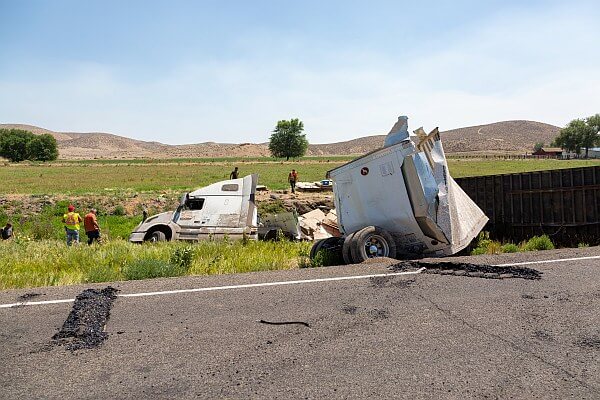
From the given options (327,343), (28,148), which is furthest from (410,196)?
(28,148)

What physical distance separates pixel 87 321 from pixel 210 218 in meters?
11.2

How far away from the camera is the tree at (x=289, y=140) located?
416 ft

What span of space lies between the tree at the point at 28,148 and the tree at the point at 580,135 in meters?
122

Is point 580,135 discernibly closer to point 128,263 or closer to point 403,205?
point 403,205

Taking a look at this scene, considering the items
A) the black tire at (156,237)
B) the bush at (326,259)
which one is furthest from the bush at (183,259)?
the black tire at (156,237)

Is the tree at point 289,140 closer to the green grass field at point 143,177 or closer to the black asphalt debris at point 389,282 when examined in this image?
the green grass field at point 143,177

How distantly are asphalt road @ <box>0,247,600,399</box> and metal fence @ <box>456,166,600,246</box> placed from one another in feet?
18.8

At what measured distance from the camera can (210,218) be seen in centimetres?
1611

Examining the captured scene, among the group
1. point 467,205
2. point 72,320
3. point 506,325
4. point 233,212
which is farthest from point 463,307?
point 233,212

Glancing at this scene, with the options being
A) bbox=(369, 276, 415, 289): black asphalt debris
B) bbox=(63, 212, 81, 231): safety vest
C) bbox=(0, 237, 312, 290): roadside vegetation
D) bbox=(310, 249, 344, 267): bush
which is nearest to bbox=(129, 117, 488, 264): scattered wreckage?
bbox=(310, 249, 344, 267): bush

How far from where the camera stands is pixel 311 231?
62.1 ft

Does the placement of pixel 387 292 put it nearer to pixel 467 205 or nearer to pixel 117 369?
pixel 117 369

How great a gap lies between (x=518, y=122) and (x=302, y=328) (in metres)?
197

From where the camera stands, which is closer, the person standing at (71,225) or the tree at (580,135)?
the person standing at (71,225)
